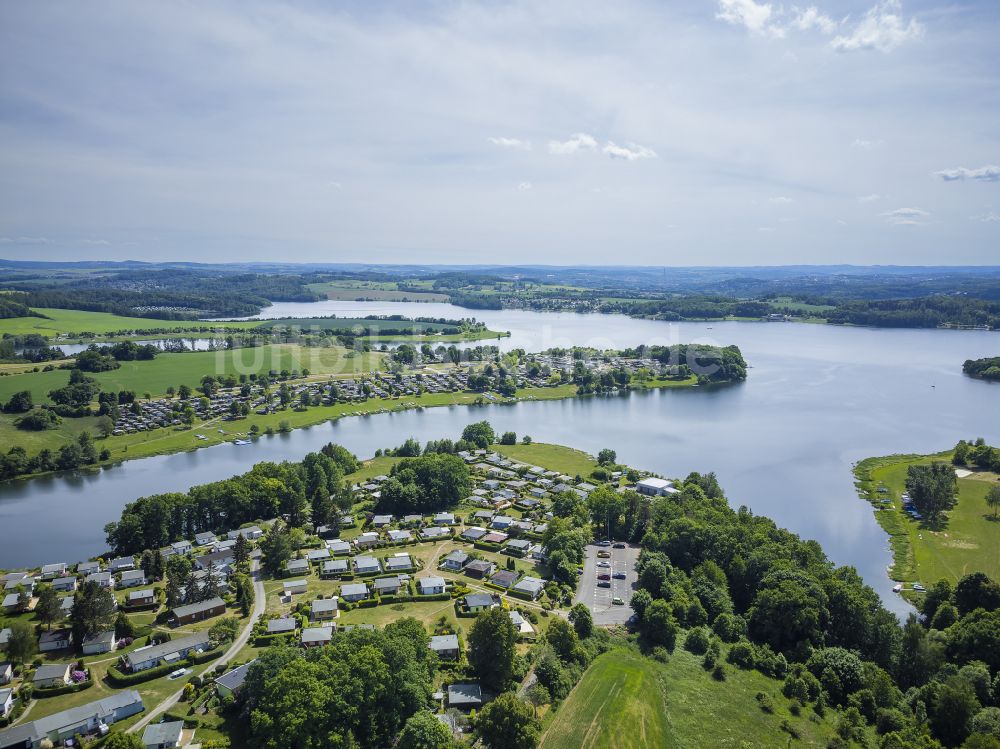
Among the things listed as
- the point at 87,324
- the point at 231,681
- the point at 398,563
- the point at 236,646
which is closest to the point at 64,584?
the point at 236,646

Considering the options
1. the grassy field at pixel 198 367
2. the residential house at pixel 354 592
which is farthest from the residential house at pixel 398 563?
the grassy field at pixel 198 367

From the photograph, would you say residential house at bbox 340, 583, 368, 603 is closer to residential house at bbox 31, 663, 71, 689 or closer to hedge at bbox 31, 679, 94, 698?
hedge at bbox 31, 679, 94, 698

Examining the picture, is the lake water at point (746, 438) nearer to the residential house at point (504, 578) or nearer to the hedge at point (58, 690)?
the hedge at point (58, 690)

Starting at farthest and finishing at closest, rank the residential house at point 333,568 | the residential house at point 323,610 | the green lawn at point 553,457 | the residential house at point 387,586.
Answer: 1. the green lawn at point 553,457
2. the residential house at point 333,568
3. the residential house at point 387,586
4. the residential house at point 323,610

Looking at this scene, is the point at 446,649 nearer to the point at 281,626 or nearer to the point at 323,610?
the point at 323,610

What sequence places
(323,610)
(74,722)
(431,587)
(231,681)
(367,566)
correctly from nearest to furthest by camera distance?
(74,722)
(231,681)
(323,610)
(431,587)
(367,566)

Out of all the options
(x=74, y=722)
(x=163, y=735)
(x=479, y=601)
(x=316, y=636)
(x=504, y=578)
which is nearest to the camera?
(x=163, y=735)

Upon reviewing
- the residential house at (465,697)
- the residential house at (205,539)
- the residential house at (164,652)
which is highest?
the residential house at (465,697)
